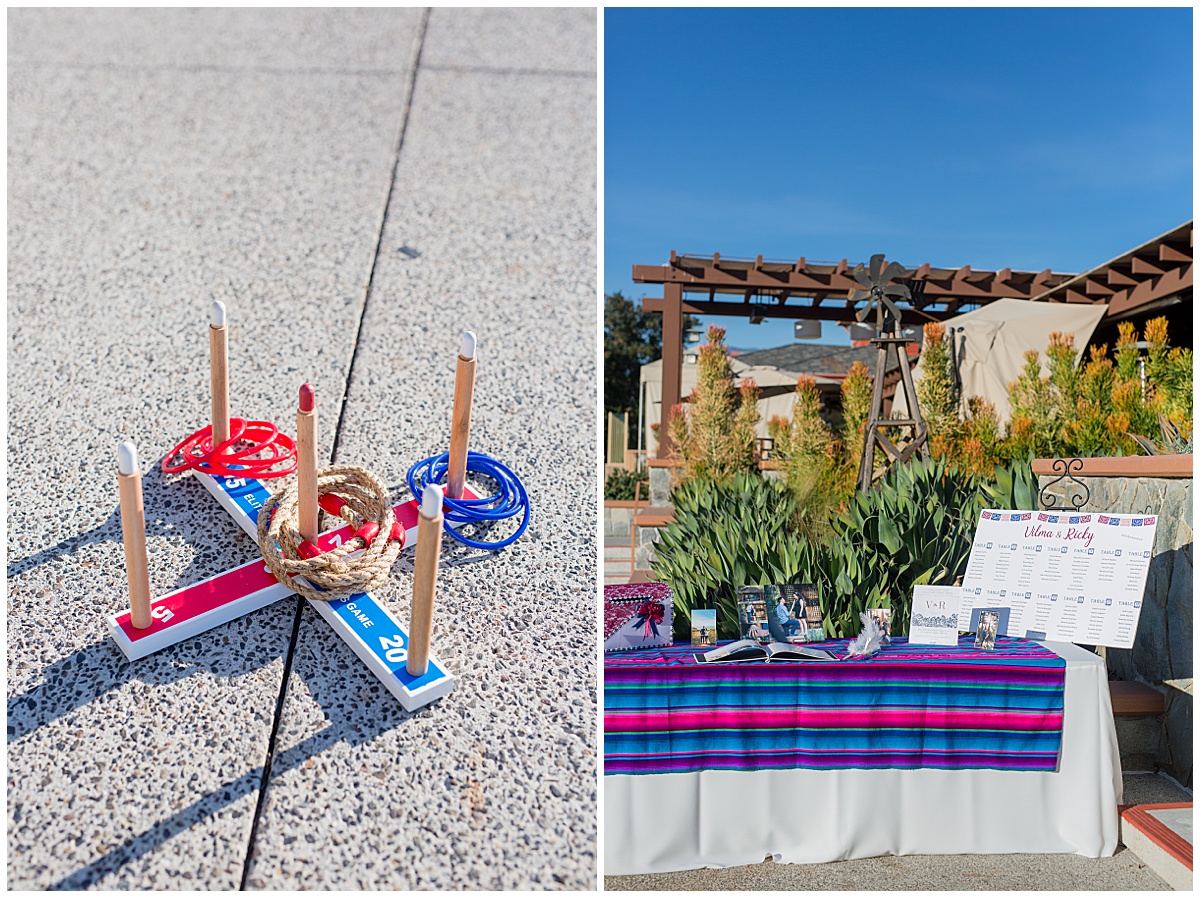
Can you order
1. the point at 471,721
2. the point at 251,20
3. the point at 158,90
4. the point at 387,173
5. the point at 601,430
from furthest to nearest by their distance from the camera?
the point at 251,20 < the point at 158,90 < the point at 387,173 < the point at 601,430 < the point at 471,721

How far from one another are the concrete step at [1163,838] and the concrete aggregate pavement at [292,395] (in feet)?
4.44

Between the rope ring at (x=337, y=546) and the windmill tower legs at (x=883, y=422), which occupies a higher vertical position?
the windmill tower legs at (x=883, y=422)

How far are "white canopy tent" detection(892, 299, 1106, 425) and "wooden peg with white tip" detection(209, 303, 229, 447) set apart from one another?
4.66 meters

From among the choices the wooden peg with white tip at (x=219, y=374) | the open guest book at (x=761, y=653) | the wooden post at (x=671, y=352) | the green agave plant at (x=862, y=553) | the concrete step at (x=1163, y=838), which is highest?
the wooden post at (x=671, y=352)

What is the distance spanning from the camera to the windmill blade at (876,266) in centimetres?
385

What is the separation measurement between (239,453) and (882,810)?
1.81m

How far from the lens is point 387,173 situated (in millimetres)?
3666

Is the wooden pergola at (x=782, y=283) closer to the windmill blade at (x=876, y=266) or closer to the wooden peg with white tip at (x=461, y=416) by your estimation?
the windmill blade at (x=876, y=266)

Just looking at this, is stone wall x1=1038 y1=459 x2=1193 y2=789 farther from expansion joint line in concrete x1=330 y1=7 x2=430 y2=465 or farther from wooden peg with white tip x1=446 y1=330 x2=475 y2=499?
expansion joint line in concrete x1=330 y1=7 x2=430 y2=465

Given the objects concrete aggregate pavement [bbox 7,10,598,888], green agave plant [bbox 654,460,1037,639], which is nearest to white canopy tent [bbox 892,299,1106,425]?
green agave plant [bbox 654,460,1037,639]

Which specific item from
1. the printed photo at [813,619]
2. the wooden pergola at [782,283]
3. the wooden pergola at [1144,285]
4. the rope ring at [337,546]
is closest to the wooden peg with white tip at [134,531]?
the rope ring at [337,546]

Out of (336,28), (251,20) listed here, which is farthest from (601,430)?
(251,20)

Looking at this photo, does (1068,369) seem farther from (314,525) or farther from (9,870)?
(9,870)

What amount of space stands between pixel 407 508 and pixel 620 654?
2.06ft
